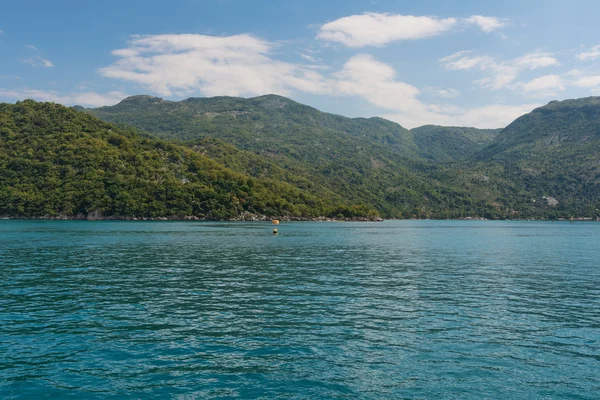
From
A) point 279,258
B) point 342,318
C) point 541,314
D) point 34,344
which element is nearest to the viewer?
point 34,344

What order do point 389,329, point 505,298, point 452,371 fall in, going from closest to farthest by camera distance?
point 452,371 → point 389,329 → point 505,298

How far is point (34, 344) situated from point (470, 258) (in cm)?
6325

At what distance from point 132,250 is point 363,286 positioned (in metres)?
46.2

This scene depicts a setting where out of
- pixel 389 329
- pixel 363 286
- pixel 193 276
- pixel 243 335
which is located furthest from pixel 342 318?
pixel 193 276

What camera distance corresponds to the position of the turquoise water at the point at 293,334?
17.2 meters

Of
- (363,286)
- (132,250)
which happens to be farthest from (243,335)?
(132,250)

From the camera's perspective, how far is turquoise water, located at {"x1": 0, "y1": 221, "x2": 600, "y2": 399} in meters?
17.2

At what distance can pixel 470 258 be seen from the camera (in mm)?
69125

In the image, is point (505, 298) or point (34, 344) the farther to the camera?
point (505, 298)

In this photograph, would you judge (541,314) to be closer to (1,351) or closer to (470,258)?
(1,351)

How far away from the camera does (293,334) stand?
2406 cm

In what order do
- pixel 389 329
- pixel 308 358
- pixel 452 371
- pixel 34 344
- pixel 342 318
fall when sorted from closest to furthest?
pixel 452 371, pixel 308 358, pixel 34 344, pixel 389 329, pixel 342 318

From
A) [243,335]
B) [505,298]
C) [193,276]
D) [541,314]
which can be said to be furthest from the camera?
[193,276]

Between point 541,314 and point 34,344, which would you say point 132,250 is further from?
point 541,314
